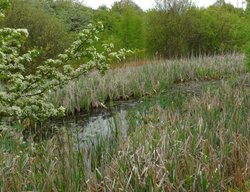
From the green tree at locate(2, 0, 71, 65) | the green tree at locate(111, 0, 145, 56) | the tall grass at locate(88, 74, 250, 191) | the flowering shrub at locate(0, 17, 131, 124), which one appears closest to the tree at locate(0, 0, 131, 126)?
the flowering shrub at locate(0, 17, 131, 124)

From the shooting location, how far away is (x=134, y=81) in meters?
11.5

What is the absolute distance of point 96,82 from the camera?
37.0 feet

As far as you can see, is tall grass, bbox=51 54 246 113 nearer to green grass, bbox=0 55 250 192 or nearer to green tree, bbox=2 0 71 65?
green tree, bbox=2 0 71 65

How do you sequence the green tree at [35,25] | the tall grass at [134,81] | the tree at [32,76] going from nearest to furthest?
the tree at [32,76] < the tall grass at [134,81] < the green tree at [35,25]

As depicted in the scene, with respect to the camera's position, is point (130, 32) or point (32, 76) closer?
point (32, 76)

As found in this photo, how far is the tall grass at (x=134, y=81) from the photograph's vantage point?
32.6 ft

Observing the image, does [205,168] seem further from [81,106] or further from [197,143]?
[81,106]

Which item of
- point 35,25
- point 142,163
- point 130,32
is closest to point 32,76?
point 142,163

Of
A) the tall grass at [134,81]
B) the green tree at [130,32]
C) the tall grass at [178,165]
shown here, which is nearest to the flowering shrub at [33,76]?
the tall grass at [178,165]

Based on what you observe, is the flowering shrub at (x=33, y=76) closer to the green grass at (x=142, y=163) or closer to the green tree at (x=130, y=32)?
the green grass at (x=142, y=163)

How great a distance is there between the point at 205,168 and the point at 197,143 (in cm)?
76

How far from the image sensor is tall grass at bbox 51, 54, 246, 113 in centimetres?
993

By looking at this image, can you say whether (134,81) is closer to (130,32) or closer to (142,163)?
(142,163)

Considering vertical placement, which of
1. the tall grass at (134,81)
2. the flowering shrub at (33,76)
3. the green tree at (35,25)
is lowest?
the tall grass at (134,81)
